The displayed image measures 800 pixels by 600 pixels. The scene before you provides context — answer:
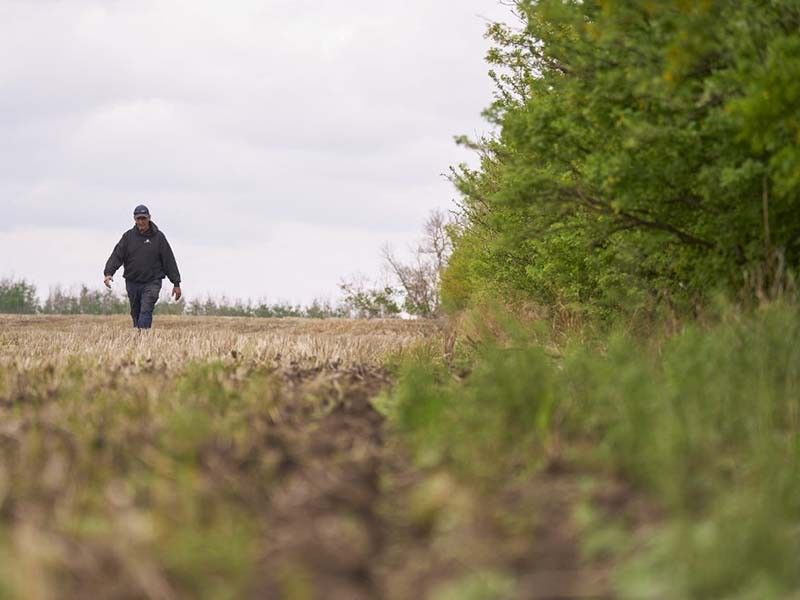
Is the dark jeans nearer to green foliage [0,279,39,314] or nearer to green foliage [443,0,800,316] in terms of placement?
green foliage [443,0,800,316]

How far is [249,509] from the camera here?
3.85 meters

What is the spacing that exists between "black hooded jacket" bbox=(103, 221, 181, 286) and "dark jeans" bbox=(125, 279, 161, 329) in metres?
0.10

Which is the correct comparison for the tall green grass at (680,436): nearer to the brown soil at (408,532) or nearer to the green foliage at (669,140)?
the brown soil at (408,532)

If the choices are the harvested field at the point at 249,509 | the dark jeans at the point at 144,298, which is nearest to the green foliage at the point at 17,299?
the dark jeans at the point at 144,298

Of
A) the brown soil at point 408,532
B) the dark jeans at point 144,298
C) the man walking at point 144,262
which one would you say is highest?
the man walking at point 144,262

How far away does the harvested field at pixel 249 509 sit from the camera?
3139mm

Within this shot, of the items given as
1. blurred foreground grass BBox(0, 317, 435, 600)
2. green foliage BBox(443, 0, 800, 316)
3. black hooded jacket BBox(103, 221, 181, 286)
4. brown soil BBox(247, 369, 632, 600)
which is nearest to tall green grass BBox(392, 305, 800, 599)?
brown soil BBox(247, 369, 632, 600)

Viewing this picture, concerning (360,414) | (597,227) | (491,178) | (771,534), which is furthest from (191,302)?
(771,534)

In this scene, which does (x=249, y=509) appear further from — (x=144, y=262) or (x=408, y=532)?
(x=144, y=262)

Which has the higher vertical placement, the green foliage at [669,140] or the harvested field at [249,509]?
the green foliage at [669,140]

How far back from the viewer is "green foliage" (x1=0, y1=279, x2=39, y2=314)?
46969 millimetres

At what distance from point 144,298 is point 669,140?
9355 mm

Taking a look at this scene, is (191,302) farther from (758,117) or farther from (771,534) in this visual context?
(771,534)

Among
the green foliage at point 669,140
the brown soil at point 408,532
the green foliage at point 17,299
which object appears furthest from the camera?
the green foliage at point 17,299
